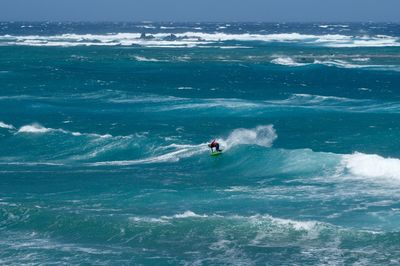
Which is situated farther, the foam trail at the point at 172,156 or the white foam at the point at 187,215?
the foam trail at the point at 172,156

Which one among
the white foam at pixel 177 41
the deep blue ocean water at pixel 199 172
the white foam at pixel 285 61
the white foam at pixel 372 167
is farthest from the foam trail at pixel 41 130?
the white foam at pixel 177 41

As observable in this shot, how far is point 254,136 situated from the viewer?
135ft

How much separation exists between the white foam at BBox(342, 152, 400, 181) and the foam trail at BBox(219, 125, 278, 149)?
24.4ft

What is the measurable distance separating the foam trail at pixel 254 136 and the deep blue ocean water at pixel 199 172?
0.10 meters

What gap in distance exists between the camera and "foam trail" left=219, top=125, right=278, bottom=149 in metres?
39.3

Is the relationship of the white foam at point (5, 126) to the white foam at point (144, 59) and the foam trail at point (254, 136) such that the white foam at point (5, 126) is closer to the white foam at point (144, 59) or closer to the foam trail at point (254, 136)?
the foam trail at point (254, 136)

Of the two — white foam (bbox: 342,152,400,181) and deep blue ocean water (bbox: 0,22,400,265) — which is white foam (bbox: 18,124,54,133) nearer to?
deep blue ocean water (bbox: 0,22,400,265)

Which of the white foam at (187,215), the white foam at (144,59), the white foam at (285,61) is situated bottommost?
the white foam at (285,61)

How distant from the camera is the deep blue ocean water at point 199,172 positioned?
21766mm

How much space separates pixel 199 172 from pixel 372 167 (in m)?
6.68

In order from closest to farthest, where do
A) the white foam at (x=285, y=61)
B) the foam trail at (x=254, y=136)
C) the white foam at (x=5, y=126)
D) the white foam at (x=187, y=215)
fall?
1. the white foam at (x=187, y=215)
2. the foam trail at (x=254, y=136)
3. the white foam at (x=5, y=126)
4. the white foam at (x=285, y=61)

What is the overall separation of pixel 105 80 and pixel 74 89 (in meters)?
6.45

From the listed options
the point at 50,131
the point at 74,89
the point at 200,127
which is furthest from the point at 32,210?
the point at 74,89

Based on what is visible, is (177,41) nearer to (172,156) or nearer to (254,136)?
(254,136)
